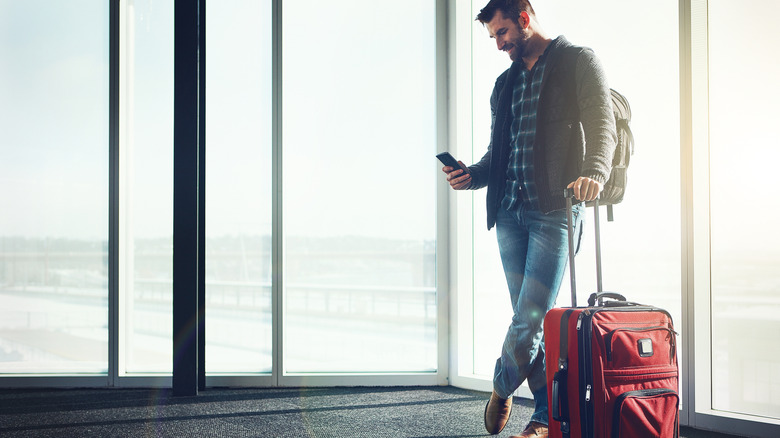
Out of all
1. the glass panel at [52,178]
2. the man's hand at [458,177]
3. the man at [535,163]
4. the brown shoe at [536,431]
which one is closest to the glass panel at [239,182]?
the glass panel at [52,178]

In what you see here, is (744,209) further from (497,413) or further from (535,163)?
(497,413)

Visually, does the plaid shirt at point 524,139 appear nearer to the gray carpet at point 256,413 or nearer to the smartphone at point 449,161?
the smartphone at point 449,161

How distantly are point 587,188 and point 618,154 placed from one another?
0.24m

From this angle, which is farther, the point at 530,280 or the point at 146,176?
the point at 146,176

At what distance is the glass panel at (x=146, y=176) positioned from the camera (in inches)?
110

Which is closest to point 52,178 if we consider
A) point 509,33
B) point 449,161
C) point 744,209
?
point 449,161

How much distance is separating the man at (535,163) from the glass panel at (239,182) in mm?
1349

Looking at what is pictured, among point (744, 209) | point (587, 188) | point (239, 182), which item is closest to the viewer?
point (587, 188)

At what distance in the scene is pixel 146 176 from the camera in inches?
111

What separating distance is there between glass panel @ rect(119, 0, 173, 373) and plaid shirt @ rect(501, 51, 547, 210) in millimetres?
1804

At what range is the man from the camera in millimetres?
1551

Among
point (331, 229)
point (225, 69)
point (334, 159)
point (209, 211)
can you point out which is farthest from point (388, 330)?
point (225, 69)

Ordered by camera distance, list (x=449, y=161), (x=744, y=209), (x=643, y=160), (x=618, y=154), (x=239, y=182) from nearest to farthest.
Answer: (x=618, y=154)
(x=449, y=161)
(x=744, y=209)
(x=643, y=160)
(x=239, y=182)

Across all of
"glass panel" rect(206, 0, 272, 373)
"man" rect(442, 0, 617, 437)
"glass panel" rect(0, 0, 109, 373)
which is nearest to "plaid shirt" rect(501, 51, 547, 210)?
"man" rect(442, 0, 617, 437)
